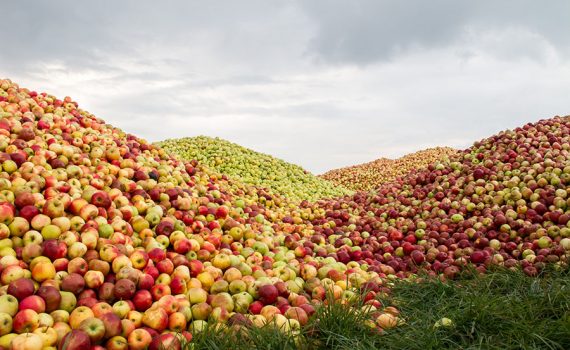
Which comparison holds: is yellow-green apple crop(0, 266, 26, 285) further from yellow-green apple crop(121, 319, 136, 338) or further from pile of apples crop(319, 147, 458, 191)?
pile of apples crop(319, 147, 458, 191)

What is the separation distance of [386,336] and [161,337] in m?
2.16

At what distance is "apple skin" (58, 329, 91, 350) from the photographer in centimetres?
382

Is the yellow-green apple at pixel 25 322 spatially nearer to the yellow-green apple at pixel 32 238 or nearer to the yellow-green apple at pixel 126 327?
the yellow-green apple at pixel 126 327

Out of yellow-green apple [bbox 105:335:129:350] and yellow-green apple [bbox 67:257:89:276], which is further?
yellow-green apple [bbox 67:257:89:276]

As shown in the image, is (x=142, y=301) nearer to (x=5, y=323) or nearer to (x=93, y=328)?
(x=93, y=328)

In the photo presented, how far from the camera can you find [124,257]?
5.01 metres

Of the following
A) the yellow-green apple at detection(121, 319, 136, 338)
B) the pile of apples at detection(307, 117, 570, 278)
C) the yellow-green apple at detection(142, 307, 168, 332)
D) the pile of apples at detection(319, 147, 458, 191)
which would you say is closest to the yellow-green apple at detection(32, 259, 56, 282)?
the yellow-green apple at detection(121, 319, 136, 338)

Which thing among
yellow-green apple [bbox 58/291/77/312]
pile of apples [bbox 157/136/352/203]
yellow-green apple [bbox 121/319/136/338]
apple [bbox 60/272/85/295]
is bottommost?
yellow-green apple [bbox 121/319/136/338]

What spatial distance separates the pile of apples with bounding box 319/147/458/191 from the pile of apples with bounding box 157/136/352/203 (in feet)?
14.0

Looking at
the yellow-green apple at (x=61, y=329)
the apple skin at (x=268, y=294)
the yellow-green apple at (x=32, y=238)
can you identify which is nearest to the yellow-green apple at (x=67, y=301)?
the yellow-green apple at (x=61, y=329)

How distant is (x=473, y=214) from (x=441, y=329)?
5.35 m

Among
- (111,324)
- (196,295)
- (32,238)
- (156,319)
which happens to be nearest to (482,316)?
(196,295)

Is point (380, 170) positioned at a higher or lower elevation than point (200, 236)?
higher

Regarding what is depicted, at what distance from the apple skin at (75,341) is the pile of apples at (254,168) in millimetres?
10392
